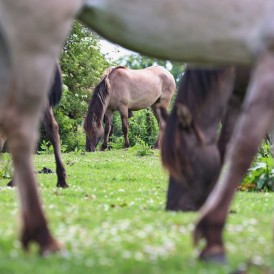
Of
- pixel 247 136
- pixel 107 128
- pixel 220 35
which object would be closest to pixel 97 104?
pixel 107 128

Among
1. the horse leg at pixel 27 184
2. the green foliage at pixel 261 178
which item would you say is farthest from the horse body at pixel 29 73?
the green foliage at pixel 261 178

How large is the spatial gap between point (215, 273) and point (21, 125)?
140 centimetres

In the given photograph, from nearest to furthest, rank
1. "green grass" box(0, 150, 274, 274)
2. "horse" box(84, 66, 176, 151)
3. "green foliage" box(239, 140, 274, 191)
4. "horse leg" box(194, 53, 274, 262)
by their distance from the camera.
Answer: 1. "green grass" box(0, 150, 274, 274)
2. "horse leg" box(194, 53, 274, 262)
3. "green foliage" box(239, 140, 274, 191)
4. "horse" box(84, 66, 176, 151)

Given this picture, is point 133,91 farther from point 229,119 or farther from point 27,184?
point 27,184

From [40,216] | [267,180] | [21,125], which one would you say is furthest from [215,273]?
[267,180]

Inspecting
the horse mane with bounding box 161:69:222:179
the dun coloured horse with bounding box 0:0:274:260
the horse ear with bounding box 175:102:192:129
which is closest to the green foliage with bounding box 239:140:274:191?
the horse mane with bounding box 161:69:222:179

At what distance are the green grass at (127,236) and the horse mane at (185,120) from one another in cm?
47

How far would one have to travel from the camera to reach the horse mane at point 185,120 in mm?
5613

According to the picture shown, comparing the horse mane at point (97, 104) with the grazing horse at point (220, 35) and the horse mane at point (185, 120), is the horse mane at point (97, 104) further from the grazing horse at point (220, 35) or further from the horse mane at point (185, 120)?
the grazing horse at point (220, 35)

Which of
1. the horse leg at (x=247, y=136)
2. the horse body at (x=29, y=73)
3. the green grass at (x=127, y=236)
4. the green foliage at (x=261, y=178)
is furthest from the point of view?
the green foliage at (x=261, y=178)

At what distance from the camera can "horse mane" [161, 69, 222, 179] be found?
5613 millimetres

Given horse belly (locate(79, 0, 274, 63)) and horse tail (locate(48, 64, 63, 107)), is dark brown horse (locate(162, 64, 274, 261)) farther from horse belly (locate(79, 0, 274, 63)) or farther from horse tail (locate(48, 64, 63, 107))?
horse tail (locate(48, 64, 63, 107))

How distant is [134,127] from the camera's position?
27.3 metres

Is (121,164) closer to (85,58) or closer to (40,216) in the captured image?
(40,216)
